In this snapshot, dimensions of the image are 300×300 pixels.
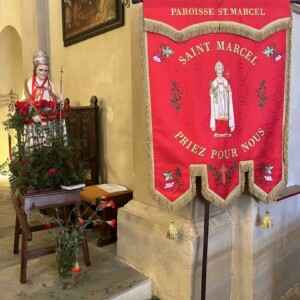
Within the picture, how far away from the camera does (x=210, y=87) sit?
1.93 meters

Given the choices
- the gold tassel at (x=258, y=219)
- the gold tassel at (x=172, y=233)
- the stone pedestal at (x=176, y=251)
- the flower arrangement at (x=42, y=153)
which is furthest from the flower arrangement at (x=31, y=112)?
the gold tassel at (x=258, y=219)

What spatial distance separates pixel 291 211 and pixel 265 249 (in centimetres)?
43

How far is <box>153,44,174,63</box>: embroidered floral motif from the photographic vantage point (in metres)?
1.88

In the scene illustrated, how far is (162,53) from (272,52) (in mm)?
678

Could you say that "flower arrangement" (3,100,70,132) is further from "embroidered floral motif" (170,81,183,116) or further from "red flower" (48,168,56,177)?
"embroidered floral motif" (170,81,183,116)

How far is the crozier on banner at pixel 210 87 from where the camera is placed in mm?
1883

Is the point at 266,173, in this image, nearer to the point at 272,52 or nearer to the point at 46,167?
the point at 272,52

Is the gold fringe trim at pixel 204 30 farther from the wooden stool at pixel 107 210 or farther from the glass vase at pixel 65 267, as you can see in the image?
the wooden stool at pixel 107 210

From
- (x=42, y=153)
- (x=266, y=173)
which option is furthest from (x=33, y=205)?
(x=266, y=173)

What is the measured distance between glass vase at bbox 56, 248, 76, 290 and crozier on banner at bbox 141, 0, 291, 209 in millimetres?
689

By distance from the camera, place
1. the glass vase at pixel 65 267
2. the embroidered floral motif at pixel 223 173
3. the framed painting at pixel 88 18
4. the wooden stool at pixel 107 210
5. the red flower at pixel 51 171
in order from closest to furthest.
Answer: the embroidered floral motif at pixel 223 173 → the glass vase at pixel 65 267 → the red flower at pixel 51 171 → the wooden stool at pixel 107 210 → the framed painting at pixel 88 18

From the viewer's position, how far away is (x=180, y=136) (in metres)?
1.94

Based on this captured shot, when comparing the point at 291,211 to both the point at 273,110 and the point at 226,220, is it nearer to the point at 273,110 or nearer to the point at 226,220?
the point at 226,220

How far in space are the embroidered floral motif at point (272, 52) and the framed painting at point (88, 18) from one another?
1754 millimetres
